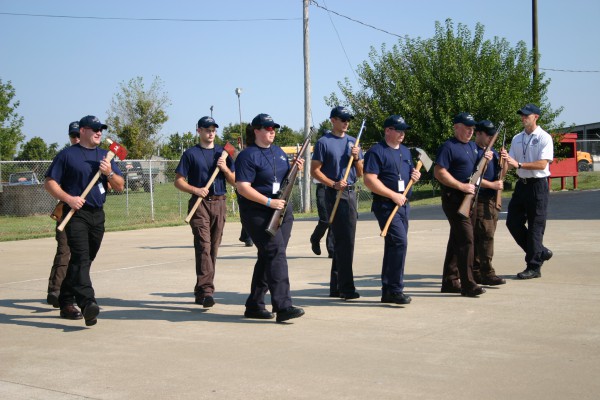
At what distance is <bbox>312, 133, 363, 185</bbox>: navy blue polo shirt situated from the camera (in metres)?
8.56

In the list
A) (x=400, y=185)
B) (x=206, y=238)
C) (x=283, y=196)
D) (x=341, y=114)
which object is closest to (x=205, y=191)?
(x=206, y=238)

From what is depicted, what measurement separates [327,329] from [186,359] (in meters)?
1.48

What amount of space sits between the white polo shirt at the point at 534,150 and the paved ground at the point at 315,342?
4.27ft

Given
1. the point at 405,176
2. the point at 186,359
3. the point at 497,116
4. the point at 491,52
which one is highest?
the point at 491,52

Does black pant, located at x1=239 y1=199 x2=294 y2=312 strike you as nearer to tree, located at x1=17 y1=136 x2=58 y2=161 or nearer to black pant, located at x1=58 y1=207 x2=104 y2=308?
black pant, located at x1=58 y1=207 x2=104 y2=308

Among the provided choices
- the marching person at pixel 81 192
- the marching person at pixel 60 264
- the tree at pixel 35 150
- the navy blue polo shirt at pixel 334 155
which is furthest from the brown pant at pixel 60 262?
the tree at pixel 35 150

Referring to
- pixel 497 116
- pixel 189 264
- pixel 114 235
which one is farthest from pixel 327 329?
pixel 497 116

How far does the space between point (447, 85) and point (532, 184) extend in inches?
806

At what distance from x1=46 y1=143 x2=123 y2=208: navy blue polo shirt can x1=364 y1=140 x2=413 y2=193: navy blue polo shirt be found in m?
2.69

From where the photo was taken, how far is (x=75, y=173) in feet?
25.3

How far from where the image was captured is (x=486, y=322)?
722 cm

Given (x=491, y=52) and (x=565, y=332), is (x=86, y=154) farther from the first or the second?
(x=491, y=52)

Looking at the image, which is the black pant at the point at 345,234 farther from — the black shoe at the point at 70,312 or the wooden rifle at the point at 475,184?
the black shoe at the point at 70,312

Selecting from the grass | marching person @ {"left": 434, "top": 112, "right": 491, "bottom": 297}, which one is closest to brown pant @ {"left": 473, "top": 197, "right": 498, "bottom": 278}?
marching person @ {"left": 434, "top": 112, "right": 491, "bottom": 297}
